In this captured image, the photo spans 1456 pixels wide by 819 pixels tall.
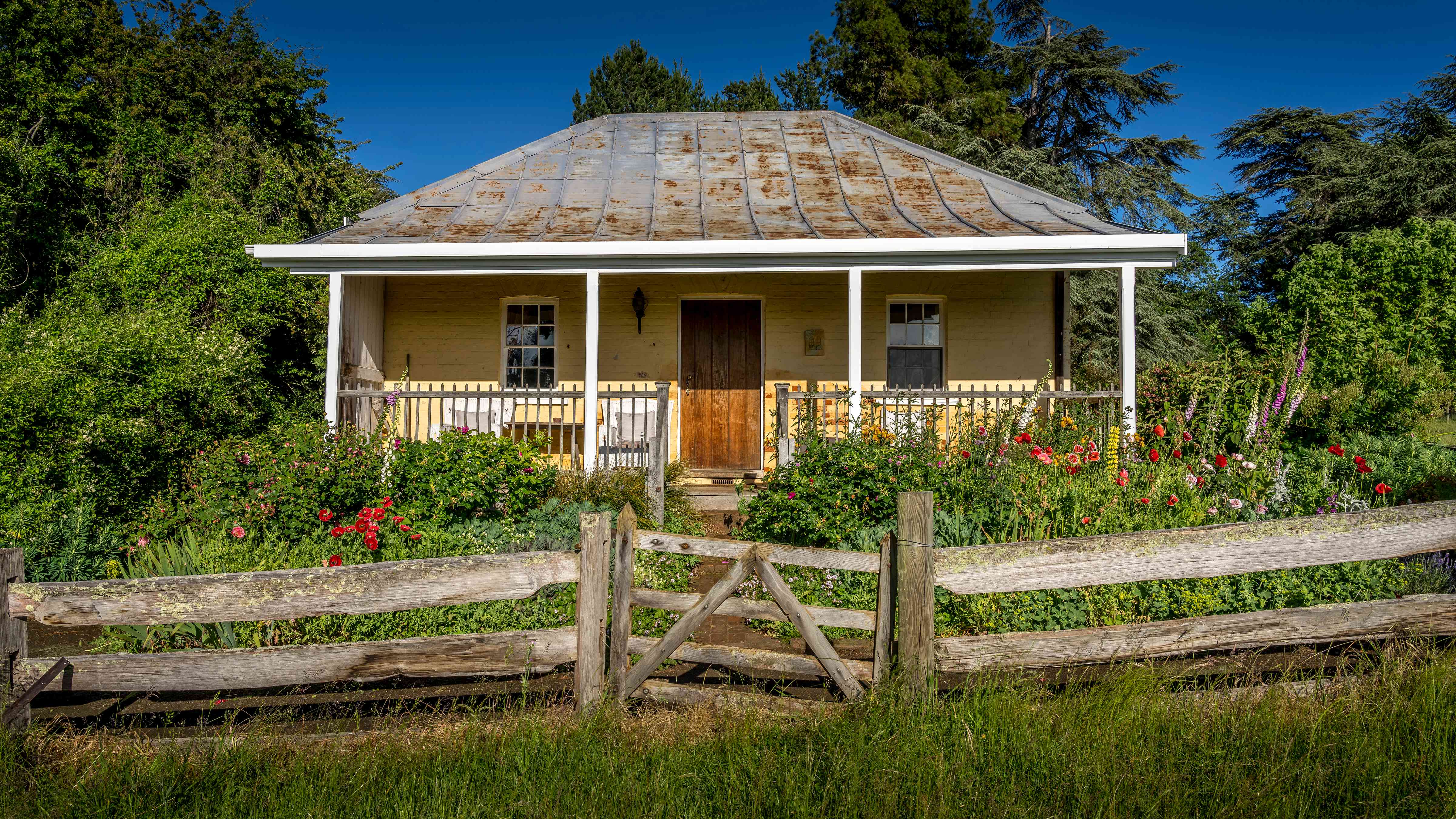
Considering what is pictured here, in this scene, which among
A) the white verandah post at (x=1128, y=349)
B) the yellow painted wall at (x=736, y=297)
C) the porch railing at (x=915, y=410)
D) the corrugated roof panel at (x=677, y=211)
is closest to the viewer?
the porch railing at (x=915, y=410)

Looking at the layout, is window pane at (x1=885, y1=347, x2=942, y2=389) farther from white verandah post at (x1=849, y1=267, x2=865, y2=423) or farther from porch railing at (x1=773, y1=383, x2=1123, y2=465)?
white verandah post at (x1=849, y1=267, x2=865, y2=423)

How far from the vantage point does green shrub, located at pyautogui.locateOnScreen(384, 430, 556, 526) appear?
5.15 m

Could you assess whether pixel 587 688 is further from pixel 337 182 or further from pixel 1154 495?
pixel 337 182

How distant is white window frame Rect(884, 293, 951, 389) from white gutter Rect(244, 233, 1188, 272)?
2.03 meters

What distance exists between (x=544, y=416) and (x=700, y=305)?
2366 millimetres

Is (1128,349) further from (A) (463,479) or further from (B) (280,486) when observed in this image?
(B) (280,486)

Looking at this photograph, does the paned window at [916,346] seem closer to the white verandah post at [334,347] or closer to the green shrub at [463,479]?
the green shrub at [463,479]

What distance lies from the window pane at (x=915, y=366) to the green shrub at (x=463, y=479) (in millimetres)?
5491

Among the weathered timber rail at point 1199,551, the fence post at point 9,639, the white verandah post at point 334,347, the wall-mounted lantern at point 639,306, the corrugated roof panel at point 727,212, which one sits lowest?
the fence post at point 9,639

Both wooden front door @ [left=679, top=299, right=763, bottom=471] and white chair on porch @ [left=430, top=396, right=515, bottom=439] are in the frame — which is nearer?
white chair on porch @ [left=430, top=396, right=515, bottom=439]

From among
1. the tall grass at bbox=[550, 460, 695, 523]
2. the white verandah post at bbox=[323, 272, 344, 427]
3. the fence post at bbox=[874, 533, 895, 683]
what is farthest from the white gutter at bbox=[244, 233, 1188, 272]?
the fence post at bbox=[874, 533, 895, 683]

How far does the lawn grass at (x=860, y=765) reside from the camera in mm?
2502

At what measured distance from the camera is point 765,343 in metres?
9.69

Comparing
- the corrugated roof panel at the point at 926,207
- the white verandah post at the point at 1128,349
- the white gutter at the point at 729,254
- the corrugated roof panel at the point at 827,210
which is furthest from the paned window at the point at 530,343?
the white verandah post at the point at 1128,349
